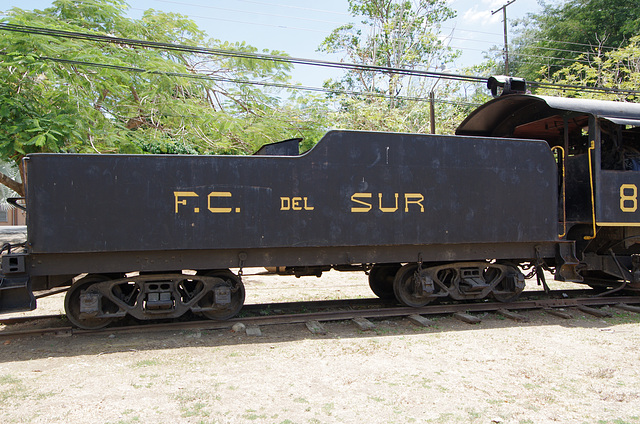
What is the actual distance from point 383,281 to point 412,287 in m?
0.89

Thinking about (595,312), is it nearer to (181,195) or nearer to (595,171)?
(595,171)

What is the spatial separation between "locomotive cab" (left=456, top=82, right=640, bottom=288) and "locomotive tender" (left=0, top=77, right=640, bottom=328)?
26 millimetres

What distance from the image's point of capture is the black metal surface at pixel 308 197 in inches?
205

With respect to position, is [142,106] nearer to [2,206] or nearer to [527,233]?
[527,233]

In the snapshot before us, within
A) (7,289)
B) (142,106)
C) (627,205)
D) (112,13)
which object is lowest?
(7,289)

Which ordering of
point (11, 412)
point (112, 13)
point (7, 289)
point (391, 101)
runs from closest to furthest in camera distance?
point (11, 412) → point (7, 289) → point (112, 13) → point (391, 101)

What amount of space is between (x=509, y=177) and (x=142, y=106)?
446 inches

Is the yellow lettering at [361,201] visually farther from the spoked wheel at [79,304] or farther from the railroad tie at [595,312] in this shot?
the railroad tie at [595,312]

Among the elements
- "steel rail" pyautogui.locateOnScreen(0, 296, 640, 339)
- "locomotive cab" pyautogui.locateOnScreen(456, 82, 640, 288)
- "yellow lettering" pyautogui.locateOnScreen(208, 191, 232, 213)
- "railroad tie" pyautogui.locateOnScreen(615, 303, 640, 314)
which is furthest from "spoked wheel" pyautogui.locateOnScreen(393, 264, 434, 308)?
"railroad tie" pyautogui.locateOnScreen(615, 303, 640, 314)

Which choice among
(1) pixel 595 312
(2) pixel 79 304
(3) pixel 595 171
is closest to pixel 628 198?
(3) pixel 595 171

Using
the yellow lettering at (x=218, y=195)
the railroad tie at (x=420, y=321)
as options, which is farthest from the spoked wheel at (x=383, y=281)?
the yellow lettering at (x=218, y=195)

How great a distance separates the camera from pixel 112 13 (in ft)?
45.2

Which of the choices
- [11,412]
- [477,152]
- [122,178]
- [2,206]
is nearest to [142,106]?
[122,178]

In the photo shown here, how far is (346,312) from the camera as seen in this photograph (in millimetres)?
6434
